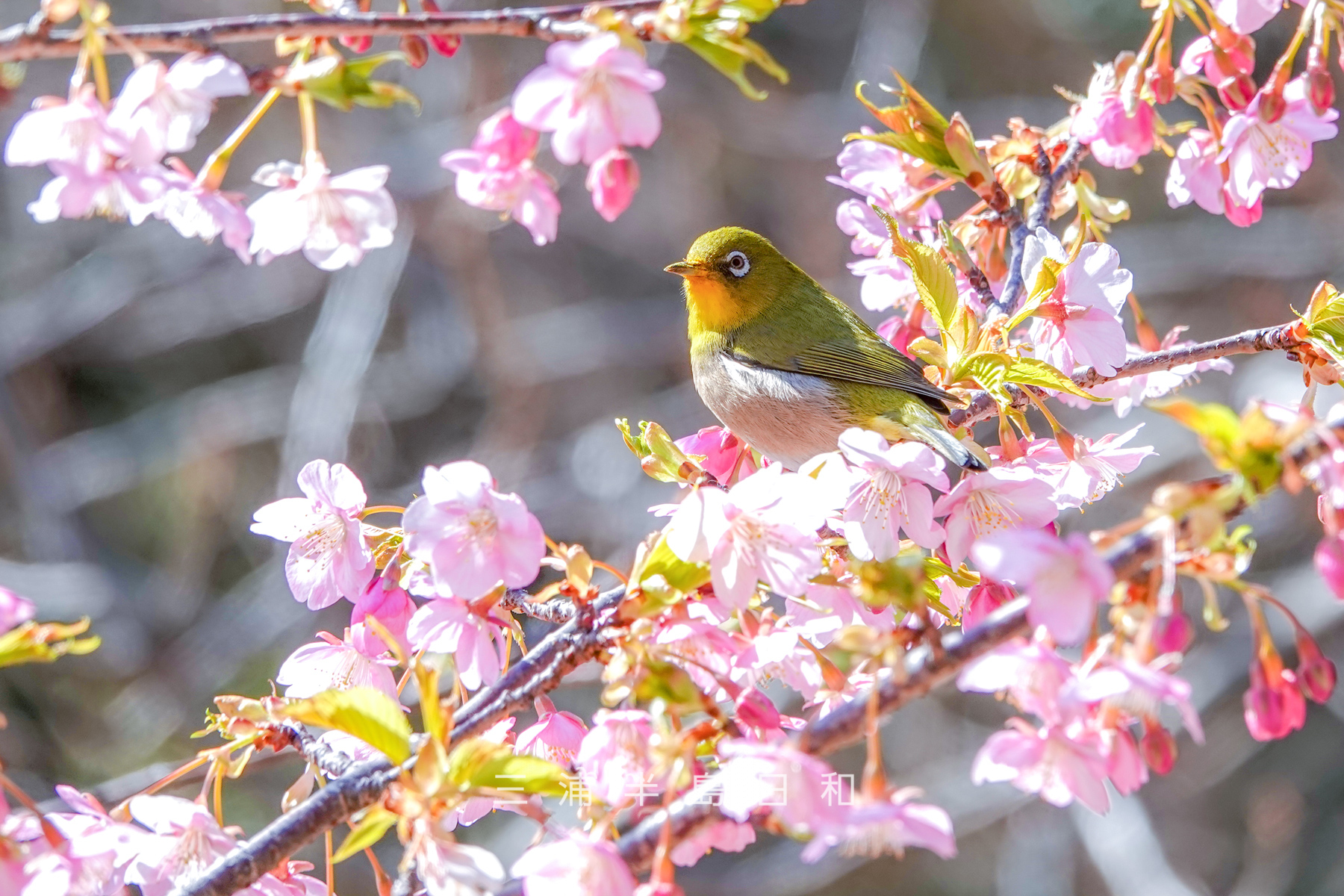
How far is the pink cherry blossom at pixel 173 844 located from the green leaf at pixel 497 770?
327mm

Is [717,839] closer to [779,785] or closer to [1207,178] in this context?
[779,785]

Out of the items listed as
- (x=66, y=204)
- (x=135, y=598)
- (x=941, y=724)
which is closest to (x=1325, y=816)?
(x=941, y=724)

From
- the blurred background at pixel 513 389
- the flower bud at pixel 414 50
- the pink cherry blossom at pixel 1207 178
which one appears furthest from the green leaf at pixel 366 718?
the blurred background at pixel 513 389

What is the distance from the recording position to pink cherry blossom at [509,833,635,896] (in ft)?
3.23

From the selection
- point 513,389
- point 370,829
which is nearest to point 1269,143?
→ point 370,829

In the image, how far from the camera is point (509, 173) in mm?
1272

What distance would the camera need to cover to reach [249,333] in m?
6.44

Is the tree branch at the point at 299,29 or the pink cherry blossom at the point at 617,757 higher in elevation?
the tree branch at the point at 299,29

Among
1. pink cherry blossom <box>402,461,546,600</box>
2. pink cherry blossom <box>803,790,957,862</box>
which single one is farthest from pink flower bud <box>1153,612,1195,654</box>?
pink cherry blossom <box>402,461,546,600</box>

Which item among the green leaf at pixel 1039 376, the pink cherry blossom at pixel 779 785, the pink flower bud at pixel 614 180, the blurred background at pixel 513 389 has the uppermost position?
the pink flower bud at pixel 614 180

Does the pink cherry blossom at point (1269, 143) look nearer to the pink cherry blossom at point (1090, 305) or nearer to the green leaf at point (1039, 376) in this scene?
the pink cherry blossom at point (1090, 305)

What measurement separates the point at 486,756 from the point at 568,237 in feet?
18.9

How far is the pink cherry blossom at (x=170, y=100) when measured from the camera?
1091 millimetres

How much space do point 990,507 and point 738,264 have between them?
145cm
